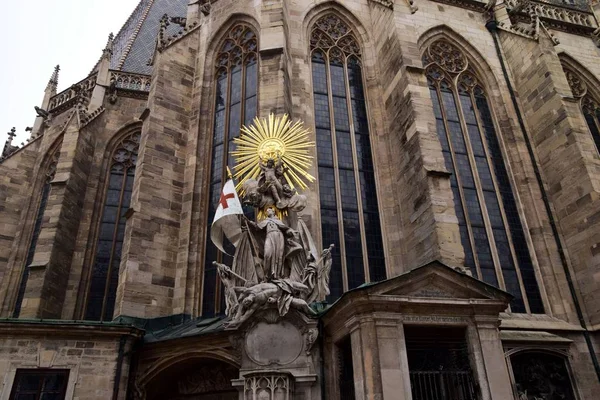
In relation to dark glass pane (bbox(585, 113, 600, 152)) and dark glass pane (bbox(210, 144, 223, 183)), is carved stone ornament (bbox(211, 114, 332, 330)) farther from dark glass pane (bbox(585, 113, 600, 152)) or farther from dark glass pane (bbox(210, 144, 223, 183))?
dark glass pane (bbox(585, 113, 600, 152))

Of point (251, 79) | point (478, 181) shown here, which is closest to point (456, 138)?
point (478, 181)

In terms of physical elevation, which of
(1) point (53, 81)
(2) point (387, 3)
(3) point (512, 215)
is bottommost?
(3) point (512, 215)

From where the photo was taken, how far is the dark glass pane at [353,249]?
488 inches

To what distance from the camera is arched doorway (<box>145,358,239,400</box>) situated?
10.3 meters

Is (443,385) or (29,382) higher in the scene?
(29,382)

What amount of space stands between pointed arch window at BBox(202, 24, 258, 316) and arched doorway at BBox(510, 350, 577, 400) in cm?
752

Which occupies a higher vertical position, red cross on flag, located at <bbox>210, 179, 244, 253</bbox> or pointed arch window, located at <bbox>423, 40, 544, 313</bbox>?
pointed arch window, located at <bbox>423, 40, 544, 313</bbox>

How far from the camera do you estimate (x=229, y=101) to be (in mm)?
14992

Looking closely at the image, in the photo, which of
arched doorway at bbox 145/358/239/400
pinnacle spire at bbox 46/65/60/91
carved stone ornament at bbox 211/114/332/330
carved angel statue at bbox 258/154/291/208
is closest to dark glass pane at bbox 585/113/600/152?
carved stone ornament at bbox 211/114/332/330

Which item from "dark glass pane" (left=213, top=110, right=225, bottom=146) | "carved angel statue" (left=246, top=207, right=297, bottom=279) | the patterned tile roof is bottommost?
"carved angel statue" (left=246, top=207, right=297, bottom=279)

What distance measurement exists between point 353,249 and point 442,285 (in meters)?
5.24

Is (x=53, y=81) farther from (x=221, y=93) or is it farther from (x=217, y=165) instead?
(x=217, y=165)

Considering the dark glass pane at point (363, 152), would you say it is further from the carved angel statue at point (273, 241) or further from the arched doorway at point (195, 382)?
the arched doorway at point (195, 382)

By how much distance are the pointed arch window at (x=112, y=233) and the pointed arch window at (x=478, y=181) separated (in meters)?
10.8
